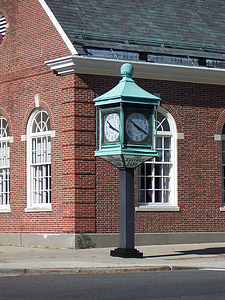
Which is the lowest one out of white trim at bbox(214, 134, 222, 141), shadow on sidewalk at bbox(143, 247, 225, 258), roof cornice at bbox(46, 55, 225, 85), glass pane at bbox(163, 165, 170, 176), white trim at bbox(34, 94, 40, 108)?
shadow on sidewalk at bbox(143, 247, 225, 258)

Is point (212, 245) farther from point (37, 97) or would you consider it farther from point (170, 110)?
point (37, 97)

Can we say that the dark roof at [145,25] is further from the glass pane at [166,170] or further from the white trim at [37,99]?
the glass pane at [166,170]

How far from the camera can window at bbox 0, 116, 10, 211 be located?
23859 mm

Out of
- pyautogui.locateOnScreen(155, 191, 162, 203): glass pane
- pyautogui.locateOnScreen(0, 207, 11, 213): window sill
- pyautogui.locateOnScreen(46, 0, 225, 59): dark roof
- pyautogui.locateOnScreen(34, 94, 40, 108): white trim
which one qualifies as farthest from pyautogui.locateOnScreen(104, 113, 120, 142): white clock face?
pyautogui.locateOnScreen(0, 207, 11, 213): window sill

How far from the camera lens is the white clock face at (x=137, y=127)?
1678 cm

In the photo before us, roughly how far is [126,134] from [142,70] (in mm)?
5492

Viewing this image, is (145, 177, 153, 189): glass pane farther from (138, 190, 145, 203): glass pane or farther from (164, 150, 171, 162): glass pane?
(164, 150, 171, 162): glass pane

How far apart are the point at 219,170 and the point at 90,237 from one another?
5068 millimetres

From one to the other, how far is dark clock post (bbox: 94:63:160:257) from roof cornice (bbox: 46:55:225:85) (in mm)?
3549

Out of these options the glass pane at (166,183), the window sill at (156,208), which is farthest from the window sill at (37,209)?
the glass pane at (166,183)

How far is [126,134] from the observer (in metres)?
16.8

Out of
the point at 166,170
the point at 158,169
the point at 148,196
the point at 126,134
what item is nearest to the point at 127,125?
the point at 126,134

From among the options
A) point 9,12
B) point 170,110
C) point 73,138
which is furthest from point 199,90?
point 9,12

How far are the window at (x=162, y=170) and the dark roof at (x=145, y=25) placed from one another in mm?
2363
